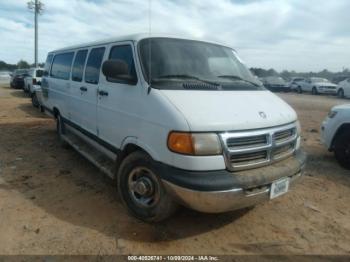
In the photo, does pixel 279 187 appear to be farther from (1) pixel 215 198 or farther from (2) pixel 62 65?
(2) pixel 62 65

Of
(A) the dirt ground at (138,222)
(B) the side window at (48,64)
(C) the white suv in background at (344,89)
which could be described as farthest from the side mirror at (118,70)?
(C) the white suv in background at (344,89)

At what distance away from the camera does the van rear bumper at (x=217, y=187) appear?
318 cm

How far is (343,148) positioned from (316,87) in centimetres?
2625

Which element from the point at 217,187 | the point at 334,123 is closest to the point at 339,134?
the point at 334,123

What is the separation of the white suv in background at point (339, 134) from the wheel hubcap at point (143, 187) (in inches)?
157

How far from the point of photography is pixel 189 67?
416cm

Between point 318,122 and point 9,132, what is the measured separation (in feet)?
32.0

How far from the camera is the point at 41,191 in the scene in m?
4.79

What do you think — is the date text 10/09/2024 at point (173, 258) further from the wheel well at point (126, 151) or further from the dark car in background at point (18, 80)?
the dark car in background at point (18, 80)

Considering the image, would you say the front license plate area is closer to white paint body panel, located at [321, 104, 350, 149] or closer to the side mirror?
the side mirror

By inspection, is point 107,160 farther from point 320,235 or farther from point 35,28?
point 35,28

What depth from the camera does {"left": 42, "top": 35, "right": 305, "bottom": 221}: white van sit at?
324cm

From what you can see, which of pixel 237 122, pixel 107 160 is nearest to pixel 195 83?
pixel 237 122

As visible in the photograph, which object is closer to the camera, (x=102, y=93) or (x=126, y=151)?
(x=126, y=151)
